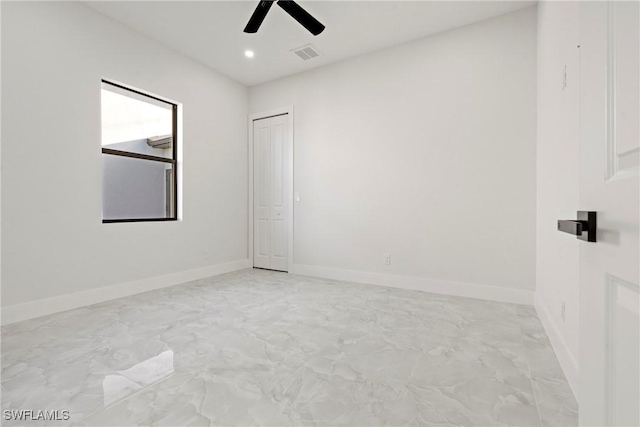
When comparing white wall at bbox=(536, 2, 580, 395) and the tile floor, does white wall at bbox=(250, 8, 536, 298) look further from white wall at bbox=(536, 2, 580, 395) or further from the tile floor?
the tile floor

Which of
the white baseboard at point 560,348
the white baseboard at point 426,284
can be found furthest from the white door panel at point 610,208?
the white baseboard at point 426,284

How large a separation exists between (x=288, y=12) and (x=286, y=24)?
24.5 inches

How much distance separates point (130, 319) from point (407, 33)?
406cm

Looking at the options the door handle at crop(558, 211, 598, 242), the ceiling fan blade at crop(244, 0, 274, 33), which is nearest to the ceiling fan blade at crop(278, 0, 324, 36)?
the ceiling fan blade at crop(244, 0, 274, 33)

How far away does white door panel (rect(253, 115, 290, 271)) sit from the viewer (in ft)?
15.4

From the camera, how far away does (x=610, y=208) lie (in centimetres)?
58

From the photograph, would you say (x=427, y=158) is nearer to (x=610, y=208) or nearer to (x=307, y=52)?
(x=307, y=52)

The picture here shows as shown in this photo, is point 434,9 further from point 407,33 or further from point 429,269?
point 429,269

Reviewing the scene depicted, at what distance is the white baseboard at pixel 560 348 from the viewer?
155 cm

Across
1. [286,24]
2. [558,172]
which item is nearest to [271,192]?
[286,24]

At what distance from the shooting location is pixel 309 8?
3.02 meters

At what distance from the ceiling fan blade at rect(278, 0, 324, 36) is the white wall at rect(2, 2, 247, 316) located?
6.47ft

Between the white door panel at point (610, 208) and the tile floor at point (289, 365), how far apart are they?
94 centimetres

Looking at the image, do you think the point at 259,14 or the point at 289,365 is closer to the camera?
the point at 289,365
